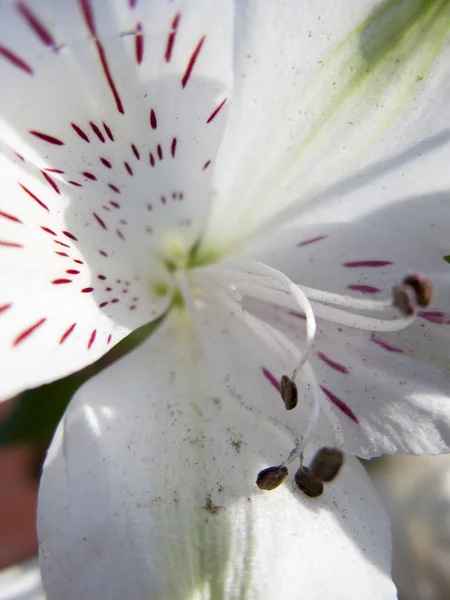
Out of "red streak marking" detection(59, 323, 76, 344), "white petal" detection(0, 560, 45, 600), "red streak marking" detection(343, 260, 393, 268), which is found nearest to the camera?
"red streak marking" detection(59, 323, 76, 344)

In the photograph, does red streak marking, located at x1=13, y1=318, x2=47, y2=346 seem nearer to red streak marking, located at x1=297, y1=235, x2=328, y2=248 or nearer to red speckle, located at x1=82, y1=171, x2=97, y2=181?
red speckle, located at x1=82, y1=171, x2=97, y2=181

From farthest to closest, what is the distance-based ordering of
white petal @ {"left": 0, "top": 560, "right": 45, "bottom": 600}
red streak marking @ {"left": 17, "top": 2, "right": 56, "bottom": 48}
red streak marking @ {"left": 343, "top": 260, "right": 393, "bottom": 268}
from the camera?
white petal @ {"left": 0, "top": 560, "right": 45, "bottom": 600} → red streak marking @ {"left": 343, "top": 260, "right": 393, "bottom": 268} → red streak marking @ {"left": 17, "top": 2, "right": 56, "bottom": 48}

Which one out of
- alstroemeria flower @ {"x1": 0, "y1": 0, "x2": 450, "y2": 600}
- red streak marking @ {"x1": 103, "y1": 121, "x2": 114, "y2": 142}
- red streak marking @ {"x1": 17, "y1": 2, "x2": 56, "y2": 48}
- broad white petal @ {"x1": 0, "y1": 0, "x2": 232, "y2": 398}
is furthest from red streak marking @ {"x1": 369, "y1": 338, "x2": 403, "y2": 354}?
red streak marking @ {"x1": 17, "y1": 2, "x2": 56, "y2": 48}

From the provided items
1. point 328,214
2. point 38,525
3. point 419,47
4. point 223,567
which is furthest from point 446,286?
point 38,525

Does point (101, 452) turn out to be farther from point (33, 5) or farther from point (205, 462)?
point (33, 5)

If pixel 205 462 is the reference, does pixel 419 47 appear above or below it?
above

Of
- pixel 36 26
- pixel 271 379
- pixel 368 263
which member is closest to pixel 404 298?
pixel 368 263

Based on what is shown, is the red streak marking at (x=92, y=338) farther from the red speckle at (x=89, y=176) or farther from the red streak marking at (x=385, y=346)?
the red streak marking at (x=385, y=346)
